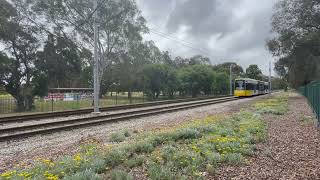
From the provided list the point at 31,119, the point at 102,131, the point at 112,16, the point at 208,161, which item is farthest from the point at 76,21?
the point at 208,161

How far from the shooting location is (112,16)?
1743 inches

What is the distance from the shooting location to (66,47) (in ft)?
129

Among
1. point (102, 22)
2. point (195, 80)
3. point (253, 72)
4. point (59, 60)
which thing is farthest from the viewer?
point (253, 72)

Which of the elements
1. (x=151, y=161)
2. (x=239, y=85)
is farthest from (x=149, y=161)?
(x=239, y=85)

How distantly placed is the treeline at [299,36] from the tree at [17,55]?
34.3 metres

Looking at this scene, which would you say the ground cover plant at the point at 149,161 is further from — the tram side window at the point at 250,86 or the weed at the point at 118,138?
the tram side window at the point at 250,86

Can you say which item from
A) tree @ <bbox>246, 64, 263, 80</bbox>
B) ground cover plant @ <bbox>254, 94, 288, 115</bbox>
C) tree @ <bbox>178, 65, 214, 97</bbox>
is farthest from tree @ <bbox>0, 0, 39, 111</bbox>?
tree @ <bbox>246, 64, 263, 80</bbox>

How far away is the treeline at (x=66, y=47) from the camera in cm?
3456

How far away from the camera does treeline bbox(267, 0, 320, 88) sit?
4622cm

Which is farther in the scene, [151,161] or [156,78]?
[156,78]

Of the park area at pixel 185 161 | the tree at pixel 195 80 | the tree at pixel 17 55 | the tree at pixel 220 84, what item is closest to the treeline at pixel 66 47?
the tree at pixel 17 55

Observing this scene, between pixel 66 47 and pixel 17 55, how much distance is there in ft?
19.4

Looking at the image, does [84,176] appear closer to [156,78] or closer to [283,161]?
[283,161]

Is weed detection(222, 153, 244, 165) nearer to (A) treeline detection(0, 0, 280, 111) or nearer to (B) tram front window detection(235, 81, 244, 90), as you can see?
(A) treeline detection(0, 0, 280, 111)
